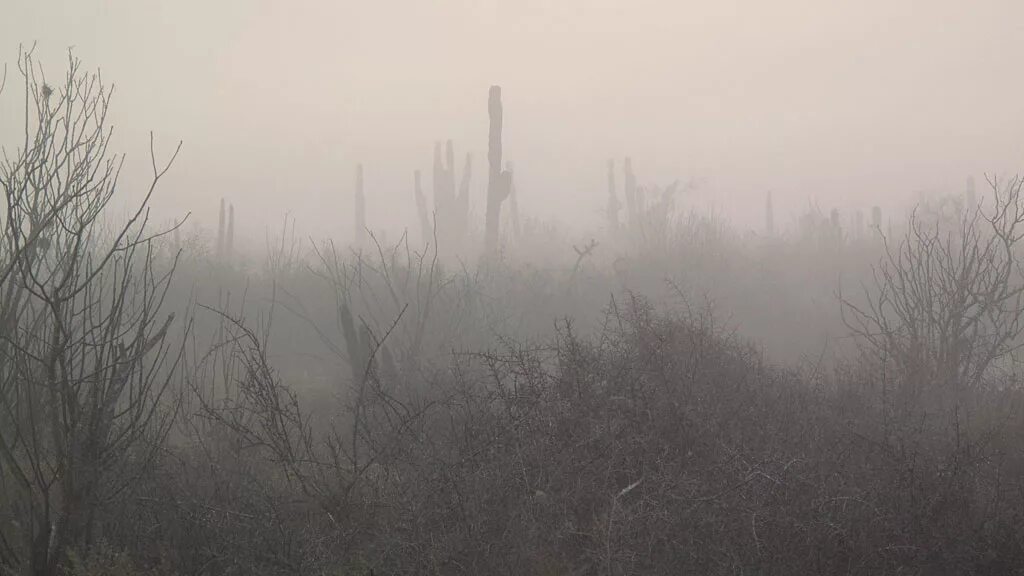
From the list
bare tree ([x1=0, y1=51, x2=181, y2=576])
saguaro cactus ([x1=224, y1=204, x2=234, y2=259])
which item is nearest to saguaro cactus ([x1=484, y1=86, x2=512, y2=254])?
saguaro cactus ([x1=224, y1=204, x2=234, y2=259])

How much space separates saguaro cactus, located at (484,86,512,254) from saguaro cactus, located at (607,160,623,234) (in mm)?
9312

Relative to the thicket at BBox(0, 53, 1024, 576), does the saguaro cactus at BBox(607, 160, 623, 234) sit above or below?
above

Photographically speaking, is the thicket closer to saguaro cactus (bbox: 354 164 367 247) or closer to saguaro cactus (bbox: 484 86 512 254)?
saguaro cactus (bbox: 484 86 512 254)

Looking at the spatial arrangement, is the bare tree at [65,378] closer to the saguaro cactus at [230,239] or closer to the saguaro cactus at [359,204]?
the saguaro cactus at [230,239]

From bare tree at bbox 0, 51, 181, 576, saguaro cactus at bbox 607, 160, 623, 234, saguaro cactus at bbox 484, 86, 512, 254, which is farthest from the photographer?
saguaro cactus at bbox 607, 160, 623, 234

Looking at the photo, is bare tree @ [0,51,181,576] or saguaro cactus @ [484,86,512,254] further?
saguaro cactus @ [484,86,512,254]

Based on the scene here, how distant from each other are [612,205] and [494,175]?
10833mm

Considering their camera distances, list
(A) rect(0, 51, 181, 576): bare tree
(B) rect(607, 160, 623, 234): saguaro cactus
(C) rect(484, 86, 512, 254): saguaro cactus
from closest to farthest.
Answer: (A) rect(0, 51, 181, 576): bare tree → (C) rect(484, 86, 512, 254): saguaro cactus → (B) rect(607, 160, 623, 234): saguaro cactus

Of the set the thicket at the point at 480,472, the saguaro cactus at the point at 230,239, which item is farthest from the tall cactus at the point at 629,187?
the thicket at the point at 480,472

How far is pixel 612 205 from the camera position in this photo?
28312 millimetres

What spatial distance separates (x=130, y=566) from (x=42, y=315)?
151 cm

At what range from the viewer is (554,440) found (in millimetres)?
4547

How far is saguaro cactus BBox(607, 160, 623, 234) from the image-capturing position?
27.2 metres

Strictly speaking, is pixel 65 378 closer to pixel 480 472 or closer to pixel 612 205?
pixel 480 472
